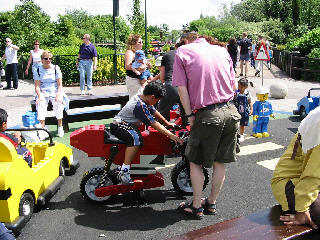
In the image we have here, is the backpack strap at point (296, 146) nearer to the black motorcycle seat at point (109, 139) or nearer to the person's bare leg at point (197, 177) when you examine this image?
the person's bare leg at point (197, 177)

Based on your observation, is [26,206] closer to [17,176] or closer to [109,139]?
[17,176]

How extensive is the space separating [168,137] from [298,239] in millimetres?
2166

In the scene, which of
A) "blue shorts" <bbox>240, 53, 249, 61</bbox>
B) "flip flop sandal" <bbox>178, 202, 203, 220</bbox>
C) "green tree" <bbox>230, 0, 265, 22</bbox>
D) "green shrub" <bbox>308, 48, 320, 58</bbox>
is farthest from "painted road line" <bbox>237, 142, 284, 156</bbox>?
"green tree" <bbox>230, 0, 265, 22</bbox>

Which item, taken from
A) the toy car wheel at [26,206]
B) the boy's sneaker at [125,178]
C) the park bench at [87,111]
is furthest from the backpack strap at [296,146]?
the park bench at [87,111]

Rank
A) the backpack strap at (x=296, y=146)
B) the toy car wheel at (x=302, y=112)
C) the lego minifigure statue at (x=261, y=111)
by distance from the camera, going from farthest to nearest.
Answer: the toy car wheel at (x=302, y=112)
the lego minifigure statue at (x=261, y=111)
the backpack strap at (x=296, y=146)

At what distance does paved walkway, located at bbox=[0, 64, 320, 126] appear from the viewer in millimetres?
11086

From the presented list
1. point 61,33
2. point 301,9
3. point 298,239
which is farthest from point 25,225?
point 301,9

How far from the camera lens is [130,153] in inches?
185

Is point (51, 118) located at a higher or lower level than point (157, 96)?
lower

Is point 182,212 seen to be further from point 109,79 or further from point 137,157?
point 109,79

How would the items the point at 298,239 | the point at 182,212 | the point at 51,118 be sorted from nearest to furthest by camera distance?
1. the point at 298,239
2. the point at 182,212
3. the point at 51,118

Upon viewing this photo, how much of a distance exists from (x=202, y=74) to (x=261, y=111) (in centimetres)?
408

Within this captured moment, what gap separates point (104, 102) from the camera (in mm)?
9242

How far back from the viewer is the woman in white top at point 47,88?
7703 millimetres
